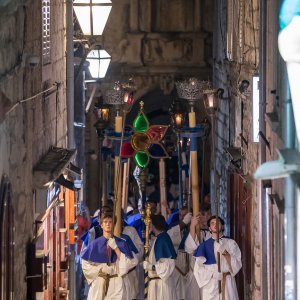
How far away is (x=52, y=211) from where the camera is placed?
17.6 metres

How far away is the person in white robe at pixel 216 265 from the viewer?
17.4 m

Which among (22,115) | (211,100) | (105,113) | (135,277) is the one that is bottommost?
(135,277)

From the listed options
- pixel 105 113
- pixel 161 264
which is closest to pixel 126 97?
pixel 105 113

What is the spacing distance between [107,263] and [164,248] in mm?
827

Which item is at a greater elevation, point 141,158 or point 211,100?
point 211,100

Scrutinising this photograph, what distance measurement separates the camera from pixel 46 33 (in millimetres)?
17844

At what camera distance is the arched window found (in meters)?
12.0

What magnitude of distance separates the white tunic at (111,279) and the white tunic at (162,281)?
448 millimetres

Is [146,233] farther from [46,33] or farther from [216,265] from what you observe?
[46,33]

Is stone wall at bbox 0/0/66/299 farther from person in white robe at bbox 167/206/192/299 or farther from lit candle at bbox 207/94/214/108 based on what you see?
person in white robe at bbox 167/206/192/299

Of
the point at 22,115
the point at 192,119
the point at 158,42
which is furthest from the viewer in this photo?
the point at 158,42

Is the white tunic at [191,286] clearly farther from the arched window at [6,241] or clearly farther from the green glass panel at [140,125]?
the arched window at [6,241]

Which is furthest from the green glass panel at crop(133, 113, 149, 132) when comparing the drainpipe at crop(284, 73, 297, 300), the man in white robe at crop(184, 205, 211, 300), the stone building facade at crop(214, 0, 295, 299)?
the drainpipe at crop(284, 73, 297, 300)

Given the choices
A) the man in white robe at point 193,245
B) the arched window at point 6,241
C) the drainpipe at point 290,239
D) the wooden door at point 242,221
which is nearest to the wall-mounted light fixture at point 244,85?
the wooden door at point 242,221
